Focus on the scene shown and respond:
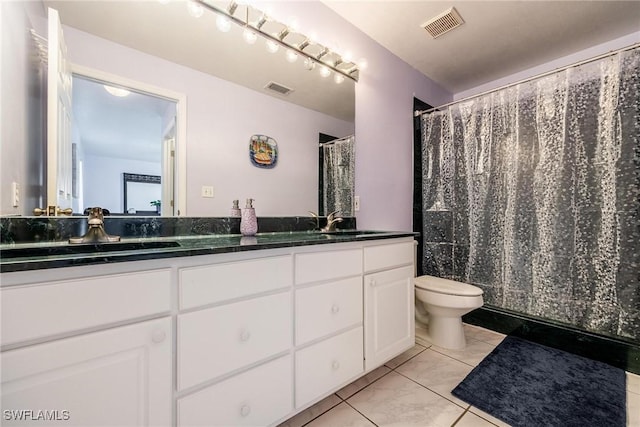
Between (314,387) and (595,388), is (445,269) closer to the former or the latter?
(595,388)

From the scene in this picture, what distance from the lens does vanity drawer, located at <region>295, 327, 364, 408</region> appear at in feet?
3.47

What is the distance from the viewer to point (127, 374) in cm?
69

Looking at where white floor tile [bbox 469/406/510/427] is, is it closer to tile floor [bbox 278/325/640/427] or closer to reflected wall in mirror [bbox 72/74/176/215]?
tile floor [bbox 278/325/640/427]

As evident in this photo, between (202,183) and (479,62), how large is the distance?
2.53 m

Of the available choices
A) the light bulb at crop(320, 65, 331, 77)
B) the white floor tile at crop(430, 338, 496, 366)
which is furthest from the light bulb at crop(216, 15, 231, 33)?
the white floor tile at crop(430, 338, 496, 366)

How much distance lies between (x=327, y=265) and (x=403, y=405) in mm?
808

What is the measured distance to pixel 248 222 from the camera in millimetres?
1339

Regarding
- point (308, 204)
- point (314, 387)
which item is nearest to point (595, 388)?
point (314, 387)

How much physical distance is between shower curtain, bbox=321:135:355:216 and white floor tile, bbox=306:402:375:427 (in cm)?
114

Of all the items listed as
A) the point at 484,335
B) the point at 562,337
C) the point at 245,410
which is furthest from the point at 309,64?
the point at 562,337

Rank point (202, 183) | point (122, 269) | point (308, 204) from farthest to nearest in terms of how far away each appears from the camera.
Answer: point (308, 204), point (202, 183), point (122, 269)

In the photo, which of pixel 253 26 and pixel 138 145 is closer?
pixel 138 145

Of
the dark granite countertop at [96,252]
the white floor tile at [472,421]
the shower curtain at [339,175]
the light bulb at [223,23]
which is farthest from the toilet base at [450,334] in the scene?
the light bulb at [223,23]

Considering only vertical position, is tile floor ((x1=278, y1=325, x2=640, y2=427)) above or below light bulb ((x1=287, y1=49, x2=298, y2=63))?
below
